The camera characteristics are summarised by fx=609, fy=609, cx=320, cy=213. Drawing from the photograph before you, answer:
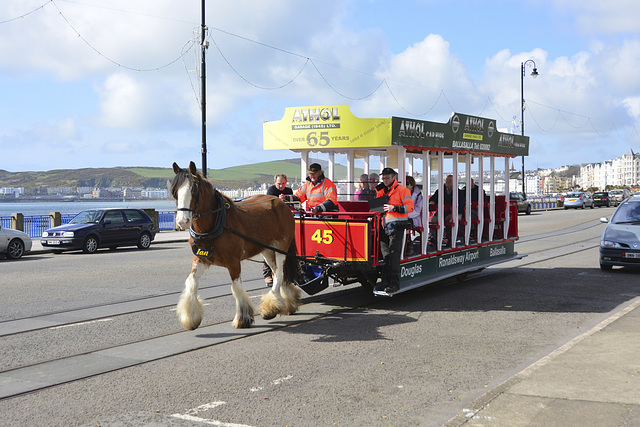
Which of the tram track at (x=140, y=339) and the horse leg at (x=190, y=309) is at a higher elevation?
the horse leg at (x=190, y=309)

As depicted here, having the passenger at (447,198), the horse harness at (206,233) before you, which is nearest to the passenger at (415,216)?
the passenger at (447,198)

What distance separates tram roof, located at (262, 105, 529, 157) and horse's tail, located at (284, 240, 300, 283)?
5.88ft

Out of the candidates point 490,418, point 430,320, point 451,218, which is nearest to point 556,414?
point 490,418

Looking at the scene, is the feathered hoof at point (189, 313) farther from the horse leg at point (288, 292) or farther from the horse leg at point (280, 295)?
the horse leg at point (288, 292)

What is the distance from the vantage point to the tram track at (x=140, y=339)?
5.79m

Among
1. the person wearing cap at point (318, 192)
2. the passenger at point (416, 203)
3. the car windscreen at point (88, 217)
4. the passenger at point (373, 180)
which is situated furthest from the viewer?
the car windscreen at point (88, 217)

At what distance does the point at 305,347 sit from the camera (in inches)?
270

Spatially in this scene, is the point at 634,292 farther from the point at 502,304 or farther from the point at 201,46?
the point at 201,46

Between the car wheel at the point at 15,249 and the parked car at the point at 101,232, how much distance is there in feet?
4.28

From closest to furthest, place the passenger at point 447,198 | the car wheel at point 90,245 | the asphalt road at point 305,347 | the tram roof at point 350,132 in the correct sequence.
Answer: the asphalt road at point 305,347 < the tram roof at point 350,132 < the passenger at point 447,198 < the car wheel at point 90,245

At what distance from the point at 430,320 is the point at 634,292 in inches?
184

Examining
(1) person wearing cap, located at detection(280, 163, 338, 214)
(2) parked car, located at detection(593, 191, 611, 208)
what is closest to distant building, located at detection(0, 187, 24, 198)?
(2) parked car, located at detection(593, 191, 611, 208)

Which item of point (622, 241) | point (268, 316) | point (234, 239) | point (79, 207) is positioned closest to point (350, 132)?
point (234, 239)

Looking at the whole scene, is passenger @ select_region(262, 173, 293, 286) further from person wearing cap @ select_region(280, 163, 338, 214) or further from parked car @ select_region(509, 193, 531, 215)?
parked car @ select_region(509, 193, 531, 215)
